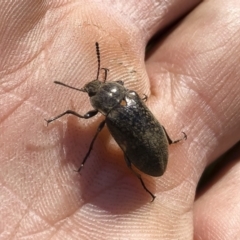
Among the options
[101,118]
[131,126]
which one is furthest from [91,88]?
[131,126]

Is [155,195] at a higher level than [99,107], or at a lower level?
lower

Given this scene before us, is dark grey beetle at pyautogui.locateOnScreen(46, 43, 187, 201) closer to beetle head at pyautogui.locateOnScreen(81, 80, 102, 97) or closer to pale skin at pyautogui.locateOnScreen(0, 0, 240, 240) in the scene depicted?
beetle head at pyautogui.locateOnScreen(81, 80, 102, 97)

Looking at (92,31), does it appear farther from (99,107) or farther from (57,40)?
(99,107)

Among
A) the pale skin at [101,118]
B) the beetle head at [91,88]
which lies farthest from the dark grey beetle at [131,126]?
the pale skin at [101,118]

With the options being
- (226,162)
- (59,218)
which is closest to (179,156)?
A: (226,162)

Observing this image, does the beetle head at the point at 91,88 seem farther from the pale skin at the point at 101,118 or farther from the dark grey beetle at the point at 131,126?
→ the pale skin at the point at 101,118

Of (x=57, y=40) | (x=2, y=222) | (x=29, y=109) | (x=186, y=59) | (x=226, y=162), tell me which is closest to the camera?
(x=2, y=222)
